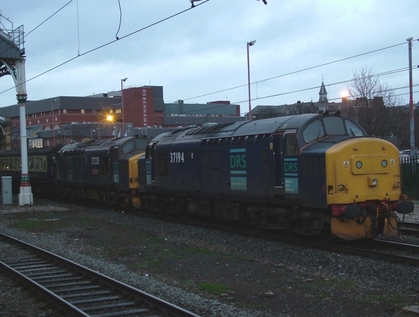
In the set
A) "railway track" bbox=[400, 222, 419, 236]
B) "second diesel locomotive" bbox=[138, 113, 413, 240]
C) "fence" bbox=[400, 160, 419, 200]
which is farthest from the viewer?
"fence" bbox=[400, 160, 419, 200]

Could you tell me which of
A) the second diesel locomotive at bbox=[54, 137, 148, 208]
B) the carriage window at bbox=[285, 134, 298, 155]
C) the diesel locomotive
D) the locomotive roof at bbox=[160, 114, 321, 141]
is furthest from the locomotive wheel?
the second diesel locomotive at bbox=[54, 137, 148, 208]

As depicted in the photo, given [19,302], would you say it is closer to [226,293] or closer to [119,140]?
[226,293]

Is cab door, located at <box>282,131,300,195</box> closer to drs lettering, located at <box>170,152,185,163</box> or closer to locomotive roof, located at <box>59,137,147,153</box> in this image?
drs lettering, located at <box>170,152,185,163</box>

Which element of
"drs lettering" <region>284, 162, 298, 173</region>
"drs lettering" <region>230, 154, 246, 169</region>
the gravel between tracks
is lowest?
the gravel between tracks

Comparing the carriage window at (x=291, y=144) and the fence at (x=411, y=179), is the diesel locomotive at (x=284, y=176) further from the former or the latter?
the fence at (x=411, y=179)

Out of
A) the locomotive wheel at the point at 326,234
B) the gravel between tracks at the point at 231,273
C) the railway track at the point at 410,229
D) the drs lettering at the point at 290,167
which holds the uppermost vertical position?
the drs lettering at the point at 290,167

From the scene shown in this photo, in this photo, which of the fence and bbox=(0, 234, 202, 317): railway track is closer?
bbox=(0, 234, 202, 317): railway track

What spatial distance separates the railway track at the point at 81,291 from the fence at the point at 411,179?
16914mm

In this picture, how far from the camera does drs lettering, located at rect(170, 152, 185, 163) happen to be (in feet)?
60.7

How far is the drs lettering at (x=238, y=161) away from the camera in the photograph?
592 inches

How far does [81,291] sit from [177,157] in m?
9.88

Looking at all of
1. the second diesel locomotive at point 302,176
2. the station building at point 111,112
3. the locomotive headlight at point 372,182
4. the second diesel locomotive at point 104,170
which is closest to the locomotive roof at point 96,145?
the second diesel locomotive at point 104,170

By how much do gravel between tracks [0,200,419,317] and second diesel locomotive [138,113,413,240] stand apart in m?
0.92

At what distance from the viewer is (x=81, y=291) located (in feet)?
30.7
